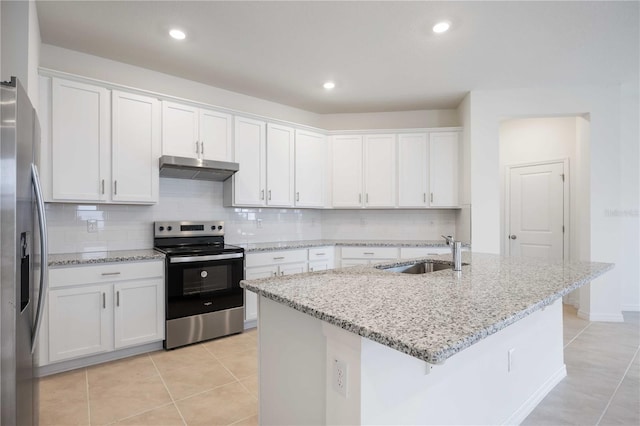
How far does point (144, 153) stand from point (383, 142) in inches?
112

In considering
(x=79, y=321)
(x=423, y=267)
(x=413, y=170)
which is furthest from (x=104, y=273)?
(x=413, y=170)

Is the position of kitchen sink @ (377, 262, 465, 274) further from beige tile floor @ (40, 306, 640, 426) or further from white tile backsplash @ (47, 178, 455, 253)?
white tile backsplash @ (47, 178, 455, 253)

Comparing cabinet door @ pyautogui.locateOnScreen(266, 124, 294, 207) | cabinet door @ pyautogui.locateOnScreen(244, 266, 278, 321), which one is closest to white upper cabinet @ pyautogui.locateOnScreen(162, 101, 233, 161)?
cabinet door @ pyautogui.locateOnScreen(266, 124, 294, 207)

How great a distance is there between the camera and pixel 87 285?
8.27 feet

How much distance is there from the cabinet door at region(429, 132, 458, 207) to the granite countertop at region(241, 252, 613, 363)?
224 centimetres

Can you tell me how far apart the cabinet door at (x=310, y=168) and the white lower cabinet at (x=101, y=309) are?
1.92 m

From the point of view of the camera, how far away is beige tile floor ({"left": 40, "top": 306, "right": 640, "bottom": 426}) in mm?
1953

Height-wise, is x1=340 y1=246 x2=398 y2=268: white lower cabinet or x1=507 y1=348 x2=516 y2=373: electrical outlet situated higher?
x1=340 y1=246 x2=398 y2=268: white lower cabinet

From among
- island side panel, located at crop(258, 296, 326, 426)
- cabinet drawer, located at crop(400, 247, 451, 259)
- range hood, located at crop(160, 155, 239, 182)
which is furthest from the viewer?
cabinet drawer, located at crop(400, 247, 451, 259)

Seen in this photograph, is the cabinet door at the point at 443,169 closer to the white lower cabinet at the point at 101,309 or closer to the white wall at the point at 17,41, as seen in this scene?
the white lower cabinet at the point at 101,309

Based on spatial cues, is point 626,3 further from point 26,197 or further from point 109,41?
point 109,41

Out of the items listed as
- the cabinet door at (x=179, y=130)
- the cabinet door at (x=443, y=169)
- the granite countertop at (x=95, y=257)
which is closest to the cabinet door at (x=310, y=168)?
the cabinet door at (x=179, y=130)

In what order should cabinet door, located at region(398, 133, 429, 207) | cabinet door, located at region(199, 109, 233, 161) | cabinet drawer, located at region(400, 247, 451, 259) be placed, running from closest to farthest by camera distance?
cabinet door, located at region(199, 109, 233, 161) < cabinet drawer, located at region(400, 247, 451, 259) < cabinet door, located at region(398, 133, 429, 207)

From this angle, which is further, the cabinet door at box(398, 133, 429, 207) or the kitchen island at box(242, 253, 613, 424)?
the cabinet door at box(398, 133, 429, 207)
